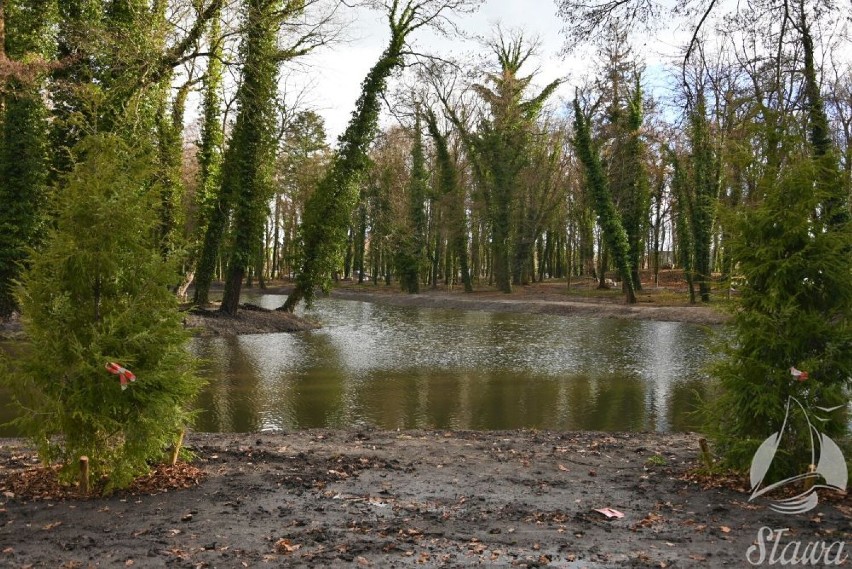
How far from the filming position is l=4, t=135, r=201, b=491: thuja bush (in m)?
5.91

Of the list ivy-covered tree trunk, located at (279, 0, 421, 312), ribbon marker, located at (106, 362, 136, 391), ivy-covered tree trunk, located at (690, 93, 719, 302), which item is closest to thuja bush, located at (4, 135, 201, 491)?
ribbon marker, located at (106, 362, 136, 391)

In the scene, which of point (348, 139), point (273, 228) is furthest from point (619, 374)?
point (273, 228)

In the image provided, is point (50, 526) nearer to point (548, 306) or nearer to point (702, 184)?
point (702, 184)

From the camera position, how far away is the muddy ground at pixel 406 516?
4.63m

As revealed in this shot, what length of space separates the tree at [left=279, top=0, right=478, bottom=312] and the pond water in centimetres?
273

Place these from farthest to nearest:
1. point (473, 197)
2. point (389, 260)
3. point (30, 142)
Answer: point (389, 260) → point (473, 197) → point (30, 142)

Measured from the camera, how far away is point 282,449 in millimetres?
8070

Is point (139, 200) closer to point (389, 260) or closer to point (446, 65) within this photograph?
point (446, 65)

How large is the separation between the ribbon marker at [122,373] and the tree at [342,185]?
2057 cm

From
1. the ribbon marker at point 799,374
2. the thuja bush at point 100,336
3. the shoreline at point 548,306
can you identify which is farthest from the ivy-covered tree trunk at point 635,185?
the thuja bush at point 100,336

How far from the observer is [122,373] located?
5.75 m

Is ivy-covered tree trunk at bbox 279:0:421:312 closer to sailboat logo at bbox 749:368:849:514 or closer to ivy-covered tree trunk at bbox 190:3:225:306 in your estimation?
ivy-covered tree trunk at bbox 190:3:225:306

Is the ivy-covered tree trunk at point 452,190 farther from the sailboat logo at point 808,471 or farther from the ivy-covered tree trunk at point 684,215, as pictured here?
the sailboat logo at point 808,471

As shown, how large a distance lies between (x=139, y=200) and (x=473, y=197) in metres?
39.1
